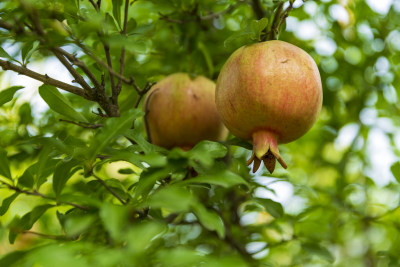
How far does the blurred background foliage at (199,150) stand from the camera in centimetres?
97

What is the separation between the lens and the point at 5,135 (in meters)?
1.62

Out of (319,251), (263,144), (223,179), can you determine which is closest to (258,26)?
(263,144)

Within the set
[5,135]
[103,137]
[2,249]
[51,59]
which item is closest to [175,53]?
[51,59]

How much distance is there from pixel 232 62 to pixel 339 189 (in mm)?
1071

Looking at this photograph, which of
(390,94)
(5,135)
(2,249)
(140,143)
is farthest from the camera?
(2,249)

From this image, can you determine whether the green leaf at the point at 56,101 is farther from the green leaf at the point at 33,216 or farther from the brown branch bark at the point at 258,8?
the brown branch bark at the point at 258,8

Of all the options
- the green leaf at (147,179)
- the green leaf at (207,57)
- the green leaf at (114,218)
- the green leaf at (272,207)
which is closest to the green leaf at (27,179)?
the green leaf at (147,179)

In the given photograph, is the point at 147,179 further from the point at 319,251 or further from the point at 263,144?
the point at 319,251

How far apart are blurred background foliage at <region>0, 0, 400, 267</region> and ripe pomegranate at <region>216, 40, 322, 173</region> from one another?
0.10 metres

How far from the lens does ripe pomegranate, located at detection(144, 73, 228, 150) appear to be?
136cm

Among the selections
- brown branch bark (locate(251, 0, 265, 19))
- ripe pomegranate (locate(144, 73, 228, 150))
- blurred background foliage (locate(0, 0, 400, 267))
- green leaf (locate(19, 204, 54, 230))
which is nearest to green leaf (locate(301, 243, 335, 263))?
blurred background foliage (locate(0, 0, 400, 267))

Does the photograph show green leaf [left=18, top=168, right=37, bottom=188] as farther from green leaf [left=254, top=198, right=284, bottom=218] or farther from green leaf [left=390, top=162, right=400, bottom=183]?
green leaf [left=390, top=162, right=400, bottom=183]

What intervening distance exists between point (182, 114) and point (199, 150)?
41cm

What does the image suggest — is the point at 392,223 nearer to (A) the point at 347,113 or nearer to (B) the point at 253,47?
(A) the point at 347,113
